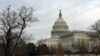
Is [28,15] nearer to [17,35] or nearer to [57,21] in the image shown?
[17,35]

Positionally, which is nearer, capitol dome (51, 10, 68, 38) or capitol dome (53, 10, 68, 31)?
capitol dome (53, 10, 68, 31)

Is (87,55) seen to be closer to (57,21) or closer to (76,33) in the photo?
(76,33)

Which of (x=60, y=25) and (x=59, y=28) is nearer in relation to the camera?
(x=60, y=25)

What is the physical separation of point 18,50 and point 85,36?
8161cm

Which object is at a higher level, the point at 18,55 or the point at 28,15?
the point at 28,15

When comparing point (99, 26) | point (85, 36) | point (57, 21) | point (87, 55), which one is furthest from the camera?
point (57, 21)

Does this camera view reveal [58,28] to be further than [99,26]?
Yes

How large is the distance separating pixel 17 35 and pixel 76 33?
98613mm

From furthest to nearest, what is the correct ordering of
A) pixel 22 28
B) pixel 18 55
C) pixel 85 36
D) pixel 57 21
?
pixel 57 21 → pixel 85 36 → pixel 18 55 → pixel 22 28

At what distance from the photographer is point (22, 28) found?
1590 inches

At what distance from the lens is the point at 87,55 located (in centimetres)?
4809

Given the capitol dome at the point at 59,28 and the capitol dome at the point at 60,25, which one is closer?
the capitol dome at the point at 60,25

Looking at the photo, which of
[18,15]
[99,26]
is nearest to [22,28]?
[18,15]

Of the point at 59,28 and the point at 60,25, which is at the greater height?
the point at 60,25
